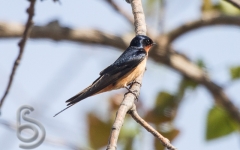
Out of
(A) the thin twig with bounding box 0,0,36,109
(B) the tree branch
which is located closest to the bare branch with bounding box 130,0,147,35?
(A) the thin twig with bounding box 0,0,36,109

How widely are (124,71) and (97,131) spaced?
0.92 meters

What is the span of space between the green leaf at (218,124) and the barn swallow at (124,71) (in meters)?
1.08

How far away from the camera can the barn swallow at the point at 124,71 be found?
3.17m

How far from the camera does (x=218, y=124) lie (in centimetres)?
454

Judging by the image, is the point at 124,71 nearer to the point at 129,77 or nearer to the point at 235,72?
the point at 129,77

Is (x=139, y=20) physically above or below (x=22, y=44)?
above

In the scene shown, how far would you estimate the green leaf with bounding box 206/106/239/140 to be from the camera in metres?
4.41

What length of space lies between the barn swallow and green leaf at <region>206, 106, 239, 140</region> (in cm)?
108

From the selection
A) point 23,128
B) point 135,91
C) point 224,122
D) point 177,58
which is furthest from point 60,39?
point 135,91

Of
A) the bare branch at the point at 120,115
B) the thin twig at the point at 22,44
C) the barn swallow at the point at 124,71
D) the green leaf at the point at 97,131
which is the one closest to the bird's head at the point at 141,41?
the barn swallow at the point at 124,71

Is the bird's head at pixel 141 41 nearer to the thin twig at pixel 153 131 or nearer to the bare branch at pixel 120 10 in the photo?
the thin twig at pixel 153 131

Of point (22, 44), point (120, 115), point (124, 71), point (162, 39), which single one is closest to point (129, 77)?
point (124, 71)

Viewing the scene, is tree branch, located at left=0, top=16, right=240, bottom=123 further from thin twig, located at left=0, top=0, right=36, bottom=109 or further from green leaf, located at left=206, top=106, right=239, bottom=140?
thin twig, located at left=0, top=0, right=36, bottom=109

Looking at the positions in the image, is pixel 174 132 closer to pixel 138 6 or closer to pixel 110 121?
pixel 110 121
